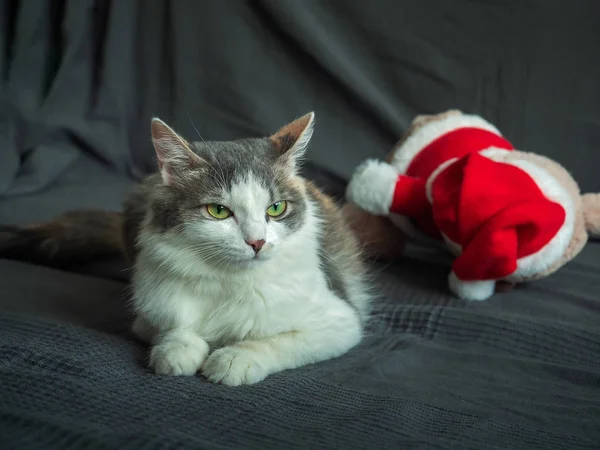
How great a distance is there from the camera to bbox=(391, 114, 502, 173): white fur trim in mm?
1732

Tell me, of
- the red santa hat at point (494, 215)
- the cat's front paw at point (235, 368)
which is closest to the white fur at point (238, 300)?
the cat's front paw at point (235, 368)

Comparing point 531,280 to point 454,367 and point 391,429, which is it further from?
point 391,429

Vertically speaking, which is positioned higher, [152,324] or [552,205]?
[552,205]

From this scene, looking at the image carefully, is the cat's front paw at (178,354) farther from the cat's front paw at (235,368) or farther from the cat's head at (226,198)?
the cat's head at (226,198)

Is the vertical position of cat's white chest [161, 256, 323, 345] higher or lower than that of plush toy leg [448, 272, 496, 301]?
lower

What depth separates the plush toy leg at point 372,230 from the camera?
1.77m

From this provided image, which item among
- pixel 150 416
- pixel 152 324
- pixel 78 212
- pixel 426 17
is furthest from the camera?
pixel 426 17

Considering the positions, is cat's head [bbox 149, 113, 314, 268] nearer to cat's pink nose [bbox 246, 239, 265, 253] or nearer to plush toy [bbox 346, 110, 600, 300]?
cat's pink nose [bbox 246, 239, 265, 253]

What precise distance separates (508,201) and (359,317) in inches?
17.5

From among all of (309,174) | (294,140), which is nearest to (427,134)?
(309,174)

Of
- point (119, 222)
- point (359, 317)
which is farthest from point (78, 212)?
point (359, 317)

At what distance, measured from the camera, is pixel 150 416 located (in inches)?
34.8

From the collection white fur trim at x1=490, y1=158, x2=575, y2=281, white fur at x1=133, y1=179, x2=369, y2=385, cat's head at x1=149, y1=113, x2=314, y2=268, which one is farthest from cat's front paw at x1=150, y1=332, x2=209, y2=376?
white fur trim at x1=490, y1=158, x2=575, y2=281

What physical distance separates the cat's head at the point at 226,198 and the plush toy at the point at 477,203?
0.46 meters
